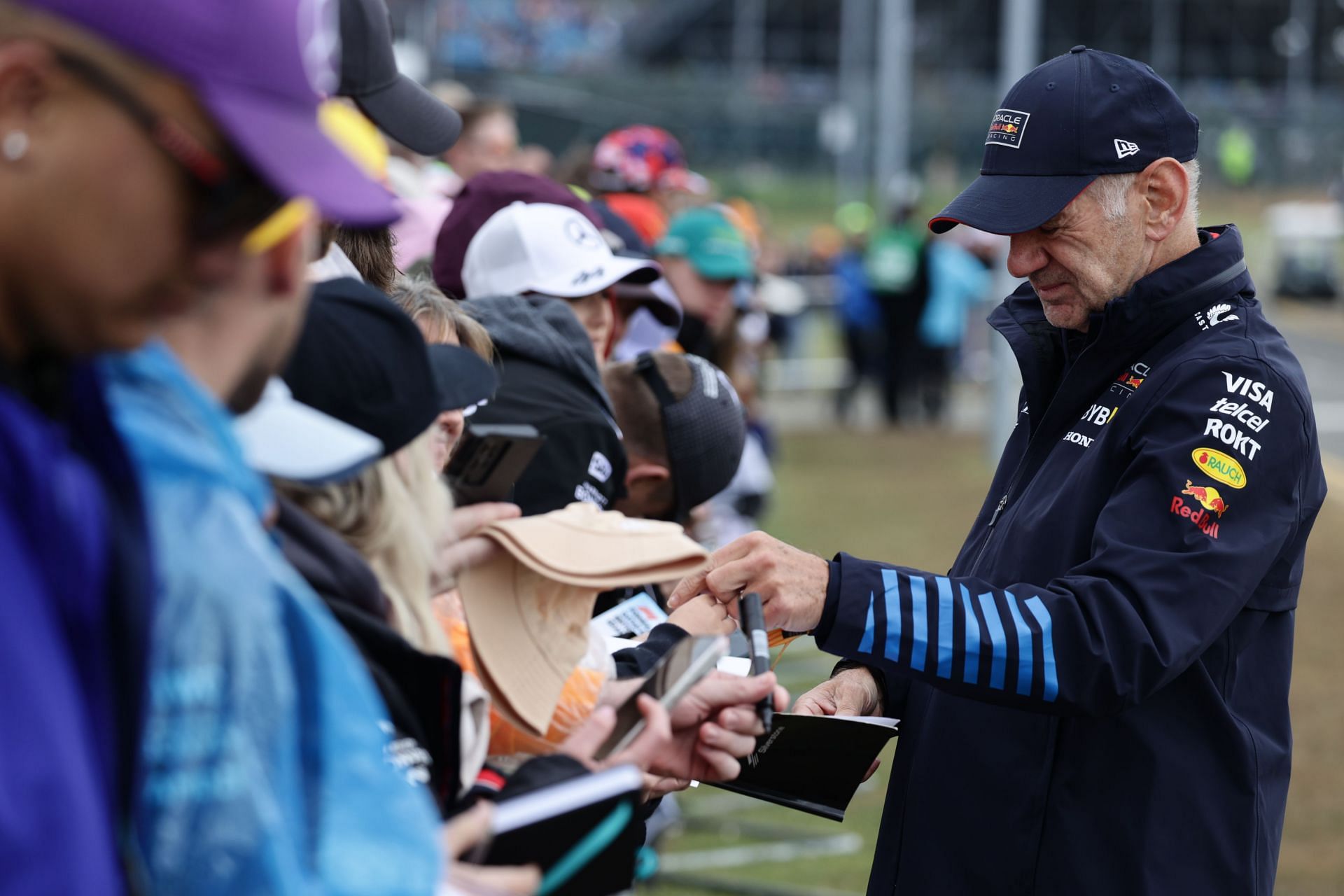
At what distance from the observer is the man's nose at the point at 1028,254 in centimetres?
267

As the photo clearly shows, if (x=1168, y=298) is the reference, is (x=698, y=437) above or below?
below

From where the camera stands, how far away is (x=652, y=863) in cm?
429

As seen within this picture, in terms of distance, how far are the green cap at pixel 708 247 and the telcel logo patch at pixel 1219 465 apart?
349 centimetres

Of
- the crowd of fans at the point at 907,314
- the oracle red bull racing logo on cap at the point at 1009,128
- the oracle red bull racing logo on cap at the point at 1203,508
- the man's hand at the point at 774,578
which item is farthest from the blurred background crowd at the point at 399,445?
the crowd of fans at the point at 907,314

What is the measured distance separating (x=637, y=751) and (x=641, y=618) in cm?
110

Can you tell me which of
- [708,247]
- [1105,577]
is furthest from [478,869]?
[708,247]

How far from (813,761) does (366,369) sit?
3.67 feet

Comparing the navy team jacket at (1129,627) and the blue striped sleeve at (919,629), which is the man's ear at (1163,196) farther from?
the blue striped sleeve at (919,629)

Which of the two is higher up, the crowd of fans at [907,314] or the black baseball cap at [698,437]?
the black baseball cap at [698,437]

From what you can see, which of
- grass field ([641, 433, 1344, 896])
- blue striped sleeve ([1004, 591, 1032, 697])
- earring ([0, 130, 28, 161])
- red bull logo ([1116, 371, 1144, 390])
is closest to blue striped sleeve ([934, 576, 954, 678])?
blue striped sleeve ([1004, 591, 1032, 697])

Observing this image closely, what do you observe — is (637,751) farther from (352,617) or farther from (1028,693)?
(1028,693)

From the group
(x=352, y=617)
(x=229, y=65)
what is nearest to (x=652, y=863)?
(x=352, y=617)

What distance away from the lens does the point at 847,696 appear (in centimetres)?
278

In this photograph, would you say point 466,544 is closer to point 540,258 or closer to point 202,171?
point 202,171
